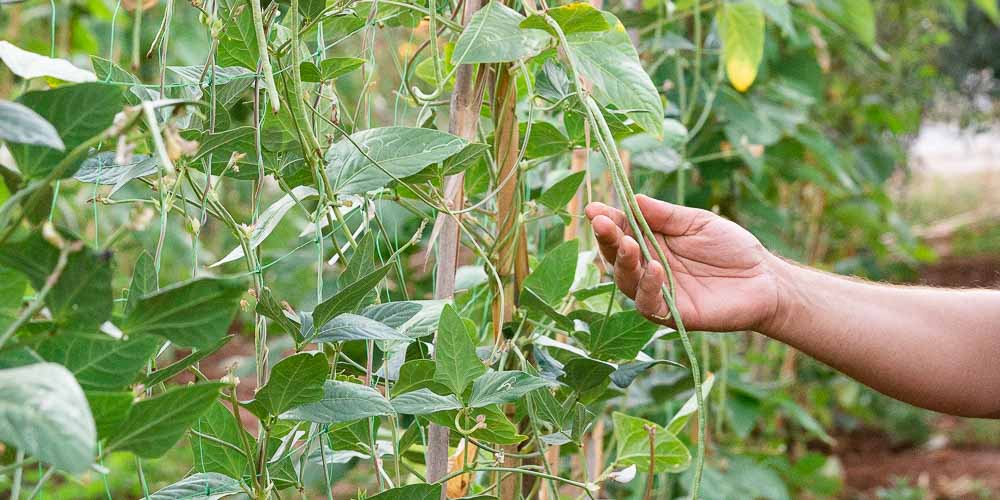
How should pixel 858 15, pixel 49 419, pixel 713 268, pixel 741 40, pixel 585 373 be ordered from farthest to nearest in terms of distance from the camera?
1. pixel 858 15
2. pixel 741 40
3. pixel 713 268
4. pixel 585 373
5. pixel 49 419

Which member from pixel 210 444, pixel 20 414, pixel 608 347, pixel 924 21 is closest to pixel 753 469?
pixel 608 347

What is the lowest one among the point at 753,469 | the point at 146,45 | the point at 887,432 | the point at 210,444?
the point at 887,432

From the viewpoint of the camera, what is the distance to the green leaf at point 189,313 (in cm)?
38

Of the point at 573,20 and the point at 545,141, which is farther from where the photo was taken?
the point at 545,141

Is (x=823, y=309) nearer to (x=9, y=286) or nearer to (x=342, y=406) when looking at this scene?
(x=342, y=406)

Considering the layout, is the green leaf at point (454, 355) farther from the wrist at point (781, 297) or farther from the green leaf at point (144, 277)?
the wrist at point (781, 297)

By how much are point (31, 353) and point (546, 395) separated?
36 cm

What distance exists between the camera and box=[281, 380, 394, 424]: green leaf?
53cm

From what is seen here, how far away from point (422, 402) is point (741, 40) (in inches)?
32.0

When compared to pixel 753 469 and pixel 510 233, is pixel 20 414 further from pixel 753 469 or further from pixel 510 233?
pixel 753 469

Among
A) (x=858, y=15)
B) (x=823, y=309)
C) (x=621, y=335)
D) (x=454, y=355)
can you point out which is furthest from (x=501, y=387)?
(x=858, y=15)

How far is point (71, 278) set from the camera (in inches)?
14.2

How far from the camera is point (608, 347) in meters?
0.70

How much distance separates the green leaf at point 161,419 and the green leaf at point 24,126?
0.35 ft
